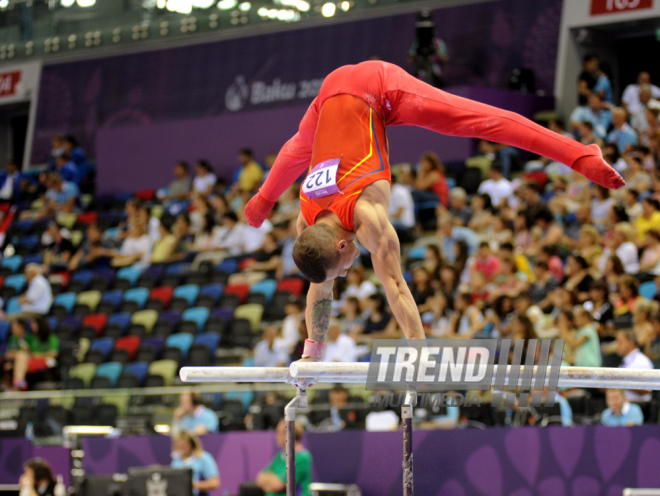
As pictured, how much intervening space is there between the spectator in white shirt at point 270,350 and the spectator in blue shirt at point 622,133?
3.96 metres

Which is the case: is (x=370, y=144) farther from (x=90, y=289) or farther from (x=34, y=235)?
(x=34, y=235)

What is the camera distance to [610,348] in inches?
271

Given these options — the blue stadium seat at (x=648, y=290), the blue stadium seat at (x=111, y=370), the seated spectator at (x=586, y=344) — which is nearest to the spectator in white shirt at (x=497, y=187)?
the blue stadium seat at (x=648, y=290)

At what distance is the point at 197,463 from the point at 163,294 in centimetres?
459

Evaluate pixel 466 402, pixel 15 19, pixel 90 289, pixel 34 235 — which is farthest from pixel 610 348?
pixel 15 19

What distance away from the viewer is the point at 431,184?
33.8 ft

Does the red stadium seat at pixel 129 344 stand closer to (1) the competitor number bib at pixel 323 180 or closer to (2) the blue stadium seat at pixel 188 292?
(2) the blue stadium seat at pixel 188 292

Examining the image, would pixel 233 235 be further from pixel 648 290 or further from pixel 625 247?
pixel 648 290

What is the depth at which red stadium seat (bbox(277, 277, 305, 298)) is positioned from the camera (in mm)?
10305

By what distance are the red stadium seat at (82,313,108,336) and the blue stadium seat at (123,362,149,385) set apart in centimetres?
140

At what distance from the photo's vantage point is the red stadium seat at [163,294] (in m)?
11.5

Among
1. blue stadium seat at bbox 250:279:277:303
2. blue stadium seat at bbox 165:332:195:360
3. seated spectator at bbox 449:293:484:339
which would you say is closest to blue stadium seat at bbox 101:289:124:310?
blue stadium seat at bbox 165:332:195:360

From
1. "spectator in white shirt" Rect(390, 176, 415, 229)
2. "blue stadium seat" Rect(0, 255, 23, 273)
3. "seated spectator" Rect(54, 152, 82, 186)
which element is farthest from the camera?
"seated spectator" Rect(54, 152, 82, 186)

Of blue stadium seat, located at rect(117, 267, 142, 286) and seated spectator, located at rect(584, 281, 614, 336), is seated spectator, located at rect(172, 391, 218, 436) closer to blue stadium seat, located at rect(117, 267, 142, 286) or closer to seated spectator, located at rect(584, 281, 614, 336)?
seated spectator, located at rect(584, 281, 614, 336)
